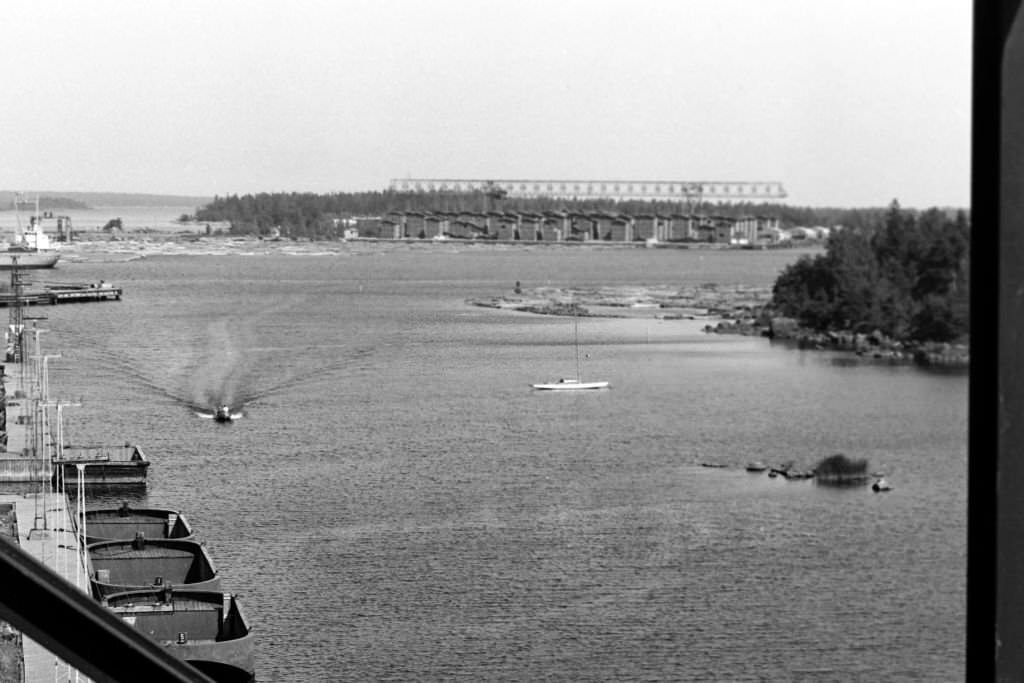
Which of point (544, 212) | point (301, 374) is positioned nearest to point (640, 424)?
point (301, 374)

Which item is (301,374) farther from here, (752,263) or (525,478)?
(752,263)

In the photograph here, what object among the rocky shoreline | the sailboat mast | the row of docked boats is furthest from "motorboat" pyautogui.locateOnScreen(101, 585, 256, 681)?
the rocky shoreline

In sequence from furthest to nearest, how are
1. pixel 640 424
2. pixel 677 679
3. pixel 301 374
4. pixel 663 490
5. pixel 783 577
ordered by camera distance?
pixel 301 374 < pixel 640 424 < pixel 663 490 < pixel 783 577 < pixel 677 679

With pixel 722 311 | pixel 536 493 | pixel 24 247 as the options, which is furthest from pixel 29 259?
pixel 722 311

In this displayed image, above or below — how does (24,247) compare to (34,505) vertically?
above

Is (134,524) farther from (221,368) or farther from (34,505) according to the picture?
(221,368)

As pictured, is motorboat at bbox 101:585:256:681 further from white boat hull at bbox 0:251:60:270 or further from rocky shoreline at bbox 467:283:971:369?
rocky shoreline at bbox 467:283:971:369
